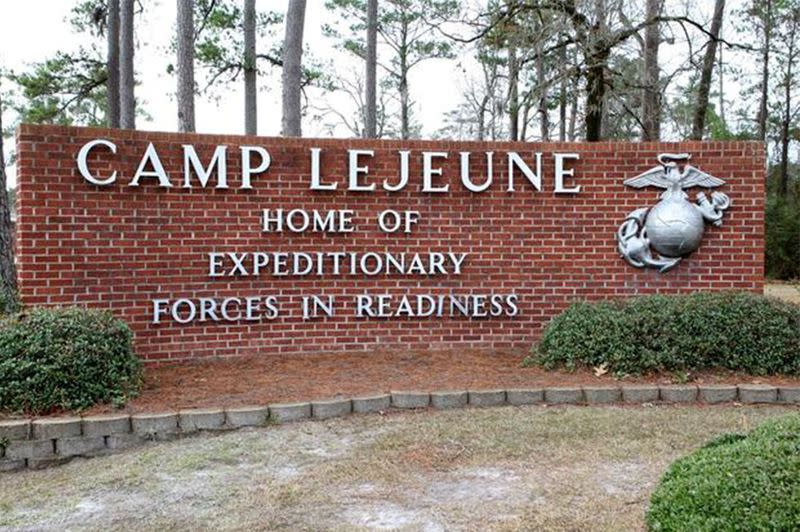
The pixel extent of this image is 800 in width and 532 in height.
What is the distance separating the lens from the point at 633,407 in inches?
218

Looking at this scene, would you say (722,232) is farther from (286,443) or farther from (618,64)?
(618,64)

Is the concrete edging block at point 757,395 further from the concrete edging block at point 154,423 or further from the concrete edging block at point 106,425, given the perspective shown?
the concrete edging block at point 106,425

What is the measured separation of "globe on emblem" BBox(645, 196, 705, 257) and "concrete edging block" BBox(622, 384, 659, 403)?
2.18m

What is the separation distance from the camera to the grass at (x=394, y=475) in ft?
11.4

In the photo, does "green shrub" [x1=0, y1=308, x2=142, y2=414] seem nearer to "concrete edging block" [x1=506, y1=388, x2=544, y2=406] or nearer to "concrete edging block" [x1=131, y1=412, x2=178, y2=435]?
"concrete edging block" [x1=131, y1=412, x2=178, y2=435]

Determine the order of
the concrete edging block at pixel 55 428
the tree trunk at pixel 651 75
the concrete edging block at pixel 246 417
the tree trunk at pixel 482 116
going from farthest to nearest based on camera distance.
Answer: the tree trunk at pixel 482 116, the tree trunk at pixel 651 75, the concrete edging block at pixel 246 417, the concrete edging block at pixel 55 428

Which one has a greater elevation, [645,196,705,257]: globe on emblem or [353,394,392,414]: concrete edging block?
[645,196,705,257]: globe on emblem

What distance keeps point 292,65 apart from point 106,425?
9652mm

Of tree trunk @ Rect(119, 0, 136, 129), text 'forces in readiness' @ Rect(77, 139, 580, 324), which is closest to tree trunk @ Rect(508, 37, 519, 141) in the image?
text 'forces in readiness' @ Rect(77, 139, 580, 324)

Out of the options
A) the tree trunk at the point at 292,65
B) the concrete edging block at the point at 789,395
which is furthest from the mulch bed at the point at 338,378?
the tree trunk at the point at 292,65

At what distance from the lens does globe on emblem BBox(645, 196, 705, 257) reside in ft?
24.1

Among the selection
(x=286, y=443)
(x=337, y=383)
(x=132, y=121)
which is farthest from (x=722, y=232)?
(x=132, y=121)

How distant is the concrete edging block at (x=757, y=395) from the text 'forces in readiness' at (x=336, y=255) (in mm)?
2385

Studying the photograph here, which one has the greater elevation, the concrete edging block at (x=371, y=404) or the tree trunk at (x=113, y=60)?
the tree trunk at (x=113, y=60)
